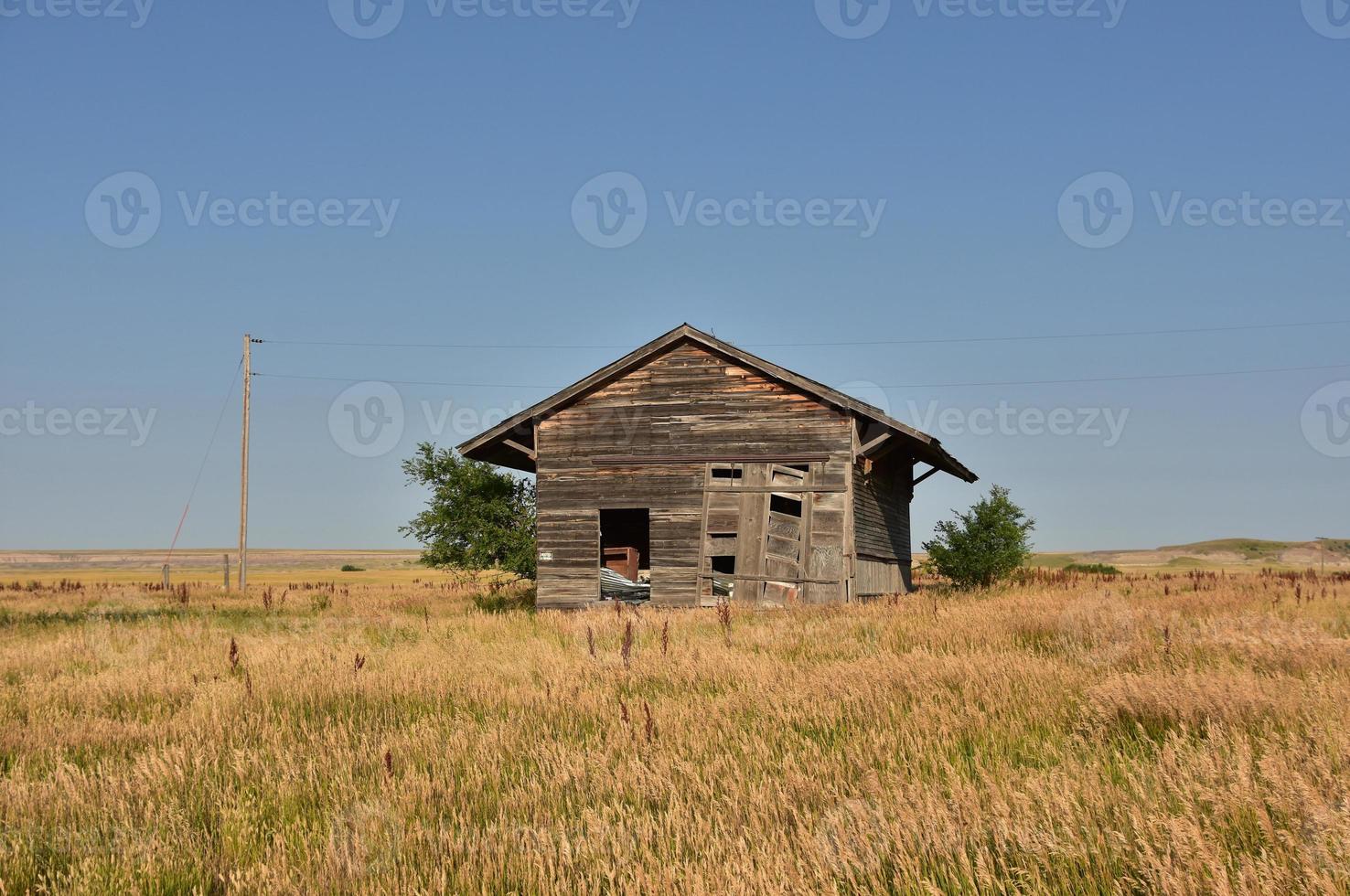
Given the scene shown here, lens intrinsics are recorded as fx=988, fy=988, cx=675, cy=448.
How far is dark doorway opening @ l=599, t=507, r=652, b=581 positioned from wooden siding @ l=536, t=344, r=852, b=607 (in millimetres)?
6693

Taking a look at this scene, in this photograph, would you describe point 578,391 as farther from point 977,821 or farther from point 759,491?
point 977,821

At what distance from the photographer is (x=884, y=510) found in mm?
25344

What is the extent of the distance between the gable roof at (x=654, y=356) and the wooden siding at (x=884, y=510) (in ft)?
4.92

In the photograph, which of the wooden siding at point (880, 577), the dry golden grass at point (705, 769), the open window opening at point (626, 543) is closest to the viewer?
the dry golden grass at point (705, 769)

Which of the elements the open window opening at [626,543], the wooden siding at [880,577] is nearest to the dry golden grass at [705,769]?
the wooden siding at [880,577]

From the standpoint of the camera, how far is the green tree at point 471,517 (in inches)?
1141

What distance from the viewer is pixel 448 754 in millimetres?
6223

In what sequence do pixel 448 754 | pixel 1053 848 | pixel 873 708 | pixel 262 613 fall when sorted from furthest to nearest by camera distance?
pixel 262 613
pixel 873 708
pixel 448 754
pixel 1053 848

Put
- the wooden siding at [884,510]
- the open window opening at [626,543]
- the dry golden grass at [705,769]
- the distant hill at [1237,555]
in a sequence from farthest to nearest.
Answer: the distant hill at [1237,555] → the open window opening at [626,543] → the wooden siding at [884,510] → the dry golden grass at [705,769]

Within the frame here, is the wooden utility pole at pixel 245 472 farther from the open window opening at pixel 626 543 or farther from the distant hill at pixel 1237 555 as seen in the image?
the distant hill at pixel 1237 555

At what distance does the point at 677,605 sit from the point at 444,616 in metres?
4.78

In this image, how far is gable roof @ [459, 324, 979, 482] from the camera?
19969mm

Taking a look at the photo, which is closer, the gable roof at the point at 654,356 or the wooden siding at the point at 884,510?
the gable roof at the point at 654,356

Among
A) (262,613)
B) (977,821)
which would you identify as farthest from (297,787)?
(262,613)
